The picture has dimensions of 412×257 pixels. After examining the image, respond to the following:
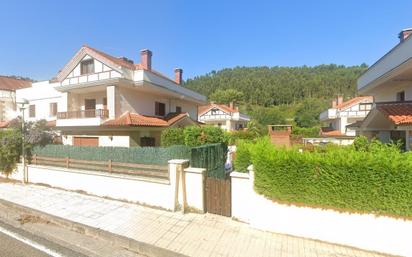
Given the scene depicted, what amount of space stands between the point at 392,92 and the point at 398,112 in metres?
6.17

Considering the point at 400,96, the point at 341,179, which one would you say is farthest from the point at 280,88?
the point at 341,179

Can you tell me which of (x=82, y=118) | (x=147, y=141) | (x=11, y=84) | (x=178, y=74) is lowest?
(x=147, y=141)

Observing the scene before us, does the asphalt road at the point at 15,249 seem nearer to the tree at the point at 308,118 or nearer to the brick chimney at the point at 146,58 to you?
the brick chimney at the point at 146,58

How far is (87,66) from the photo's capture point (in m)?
16.9

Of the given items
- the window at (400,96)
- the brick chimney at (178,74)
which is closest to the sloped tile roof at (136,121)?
the brick chimney at (178,74)

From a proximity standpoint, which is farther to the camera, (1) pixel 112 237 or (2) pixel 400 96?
(2) pixel 400 96

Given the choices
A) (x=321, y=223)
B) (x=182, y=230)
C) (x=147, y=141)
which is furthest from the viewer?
(x=147, y=141)

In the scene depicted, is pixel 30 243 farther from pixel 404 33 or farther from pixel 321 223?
pixel 404 33

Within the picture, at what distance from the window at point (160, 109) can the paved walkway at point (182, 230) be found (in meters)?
11.1

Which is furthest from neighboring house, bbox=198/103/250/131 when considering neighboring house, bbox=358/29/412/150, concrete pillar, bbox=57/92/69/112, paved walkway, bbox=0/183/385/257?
paved walkway, bbox=0/183/385/257

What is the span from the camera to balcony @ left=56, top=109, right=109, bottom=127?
15.4m

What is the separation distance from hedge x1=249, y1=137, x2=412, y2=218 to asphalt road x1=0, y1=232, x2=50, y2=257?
5.15m

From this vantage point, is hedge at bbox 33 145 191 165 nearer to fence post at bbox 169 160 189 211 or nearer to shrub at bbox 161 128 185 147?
fence post at bbox 169 160 189 211

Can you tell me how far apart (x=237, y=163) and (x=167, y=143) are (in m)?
4.14
